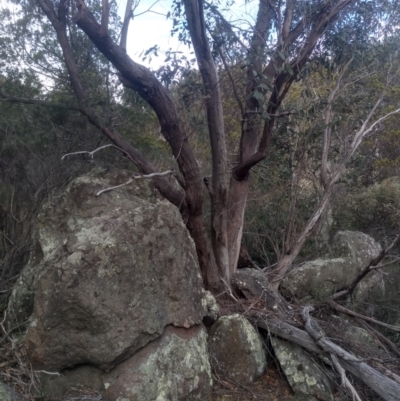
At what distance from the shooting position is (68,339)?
17.1ft

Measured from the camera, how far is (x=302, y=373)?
6.25 metres

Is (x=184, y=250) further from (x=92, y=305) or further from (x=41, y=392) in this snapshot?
(x=41, y=392)

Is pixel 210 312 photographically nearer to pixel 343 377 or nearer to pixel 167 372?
pixel 167 372

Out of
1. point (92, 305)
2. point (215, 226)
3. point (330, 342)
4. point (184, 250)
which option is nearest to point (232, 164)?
point (215, 226)

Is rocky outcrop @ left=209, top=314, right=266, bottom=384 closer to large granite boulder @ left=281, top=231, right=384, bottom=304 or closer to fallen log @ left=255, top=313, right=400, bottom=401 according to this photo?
fallen log @ left=255, top=313, right=400, bottom=401

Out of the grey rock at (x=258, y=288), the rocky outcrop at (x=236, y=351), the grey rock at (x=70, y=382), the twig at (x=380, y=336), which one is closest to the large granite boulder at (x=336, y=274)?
the twig at (x=380, y=336)

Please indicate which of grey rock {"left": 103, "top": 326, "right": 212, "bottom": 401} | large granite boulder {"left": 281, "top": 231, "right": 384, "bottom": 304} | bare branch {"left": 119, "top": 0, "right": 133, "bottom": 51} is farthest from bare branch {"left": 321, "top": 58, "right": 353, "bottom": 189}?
grey rock {"left": 103, "top": 326, "right": 212, "bottom": 401}

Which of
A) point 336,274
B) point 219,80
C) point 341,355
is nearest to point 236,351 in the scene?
point 341,355

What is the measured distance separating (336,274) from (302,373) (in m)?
2.66

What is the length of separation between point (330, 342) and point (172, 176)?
115 inches

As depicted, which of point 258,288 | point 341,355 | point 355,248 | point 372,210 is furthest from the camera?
point 372,210

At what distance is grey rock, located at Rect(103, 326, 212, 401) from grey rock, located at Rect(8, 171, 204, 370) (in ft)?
0.36

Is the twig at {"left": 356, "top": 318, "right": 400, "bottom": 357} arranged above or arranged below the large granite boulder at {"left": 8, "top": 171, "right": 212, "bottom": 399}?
below

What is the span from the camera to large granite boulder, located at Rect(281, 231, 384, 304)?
835 centimetres
